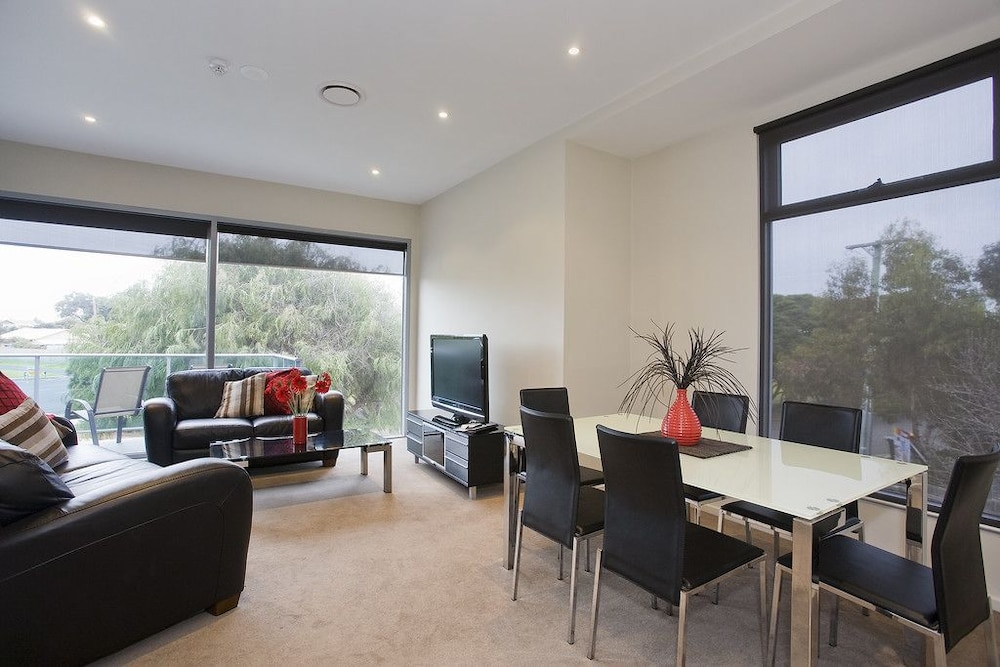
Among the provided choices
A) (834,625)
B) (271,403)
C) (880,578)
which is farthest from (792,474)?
(271,403)

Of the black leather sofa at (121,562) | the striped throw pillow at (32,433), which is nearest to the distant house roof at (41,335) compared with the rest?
the striped throw pillow at (32,433)

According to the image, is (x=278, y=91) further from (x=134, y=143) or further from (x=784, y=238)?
(x=784, y=238)

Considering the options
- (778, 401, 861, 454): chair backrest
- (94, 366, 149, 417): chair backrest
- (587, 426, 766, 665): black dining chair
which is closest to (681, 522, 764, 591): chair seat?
(587, 426, 766, 665): black dining chair

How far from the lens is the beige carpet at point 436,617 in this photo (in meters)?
1.98

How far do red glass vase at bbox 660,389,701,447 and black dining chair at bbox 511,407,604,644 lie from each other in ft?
1.61

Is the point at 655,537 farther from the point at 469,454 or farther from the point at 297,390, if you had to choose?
the point at 297,390

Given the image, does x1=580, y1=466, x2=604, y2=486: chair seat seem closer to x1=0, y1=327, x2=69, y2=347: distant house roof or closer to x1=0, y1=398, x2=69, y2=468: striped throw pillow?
x1=0, y1=398, x2=69, y2=468: striped throw pillow

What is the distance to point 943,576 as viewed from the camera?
1.45 m

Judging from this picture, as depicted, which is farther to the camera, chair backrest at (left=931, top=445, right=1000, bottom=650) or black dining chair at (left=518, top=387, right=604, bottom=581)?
black dining chair at (left=518, top=387, right=604, bottom=581)

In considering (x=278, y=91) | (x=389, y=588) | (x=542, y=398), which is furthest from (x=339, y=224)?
(x=389, y=588)

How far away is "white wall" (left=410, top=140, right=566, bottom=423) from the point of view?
4.02m

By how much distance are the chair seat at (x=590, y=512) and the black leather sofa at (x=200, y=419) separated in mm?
2893

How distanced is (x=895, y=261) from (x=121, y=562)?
12.9ft

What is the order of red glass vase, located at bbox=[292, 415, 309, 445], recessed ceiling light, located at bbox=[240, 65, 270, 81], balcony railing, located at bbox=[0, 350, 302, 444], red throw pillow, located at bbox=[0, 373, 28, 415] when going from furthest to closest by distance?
1. balcony railing, located at bbox=[0, 350, 302, 444]
2. red glass vase, located at bbox=[292, 415, 309, 445]
3. recessed ceiling light, located at bbox=[240, 65, 270, 81]
4. red throw pillow, located at bbox=[0, 373, 28, 415]
